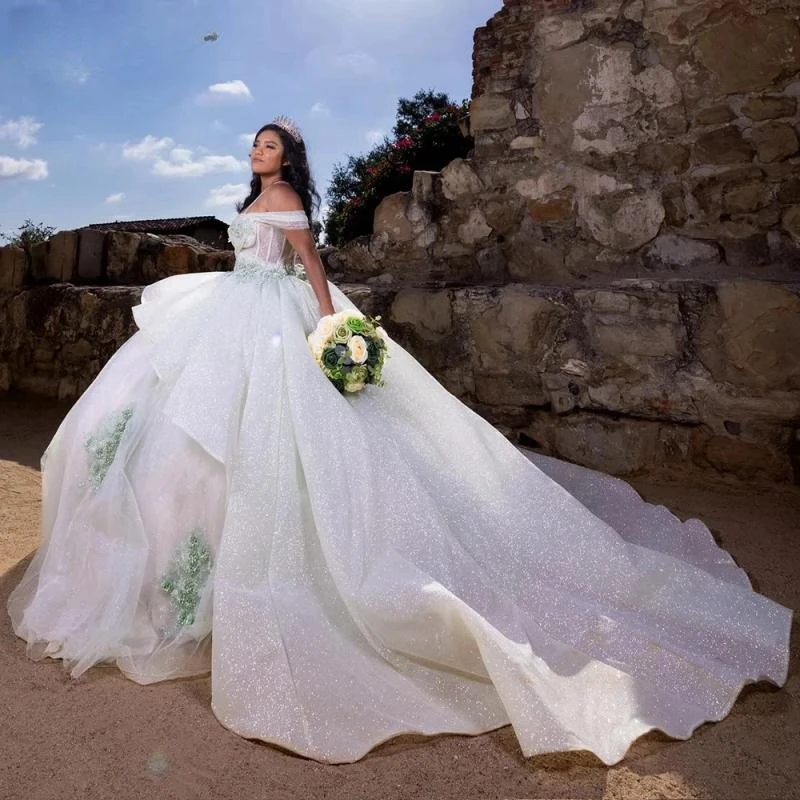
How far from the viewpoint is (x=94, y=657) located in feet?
7.18

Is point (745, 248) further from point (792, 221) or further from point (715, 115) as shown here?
point (715, 115)

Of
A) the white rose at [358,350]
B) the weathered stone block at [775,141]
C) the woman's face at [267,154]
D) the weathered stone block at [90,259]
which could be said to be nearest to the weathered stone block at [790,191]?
the weathered stone block at [775,141]

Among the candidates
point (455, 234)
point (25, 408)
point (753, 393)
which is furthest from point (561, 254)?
point (25, 408)

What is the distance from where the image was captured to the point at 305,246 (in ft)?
9.72

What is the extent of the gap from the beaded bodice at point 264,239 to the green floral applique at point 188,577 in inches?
50.2

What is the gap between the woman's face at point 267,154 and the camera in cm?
310

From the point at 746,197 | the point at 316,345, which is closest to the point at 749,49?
the point at 746,197

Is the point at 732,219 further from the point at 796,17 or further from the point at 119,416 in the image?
the point at 119,416

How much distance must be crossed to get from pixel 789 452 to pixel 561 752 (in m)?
2.29

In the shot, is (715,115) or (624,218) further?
(624,218)

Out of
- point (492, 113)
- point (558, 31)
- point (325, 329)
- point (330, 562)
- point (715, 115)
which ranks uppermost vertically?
point (558, 31)

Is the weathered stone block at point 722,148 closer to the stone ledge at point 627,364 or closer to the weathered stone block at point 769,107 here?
the weathered stone block at point 769,107

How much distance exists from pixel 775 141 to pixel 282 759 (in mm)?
3528

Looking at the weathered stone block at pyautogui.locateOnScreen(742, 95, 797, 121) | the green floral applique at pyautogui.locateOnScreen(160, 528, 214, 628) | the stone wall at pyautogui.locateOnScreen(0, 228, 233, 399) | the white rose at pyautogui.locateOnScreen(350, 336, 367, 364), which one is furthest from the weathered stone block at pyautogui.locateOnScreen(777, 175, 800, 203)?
the stone wall at pyautogui.locateOnScreen(0, 228, 233, 399)
